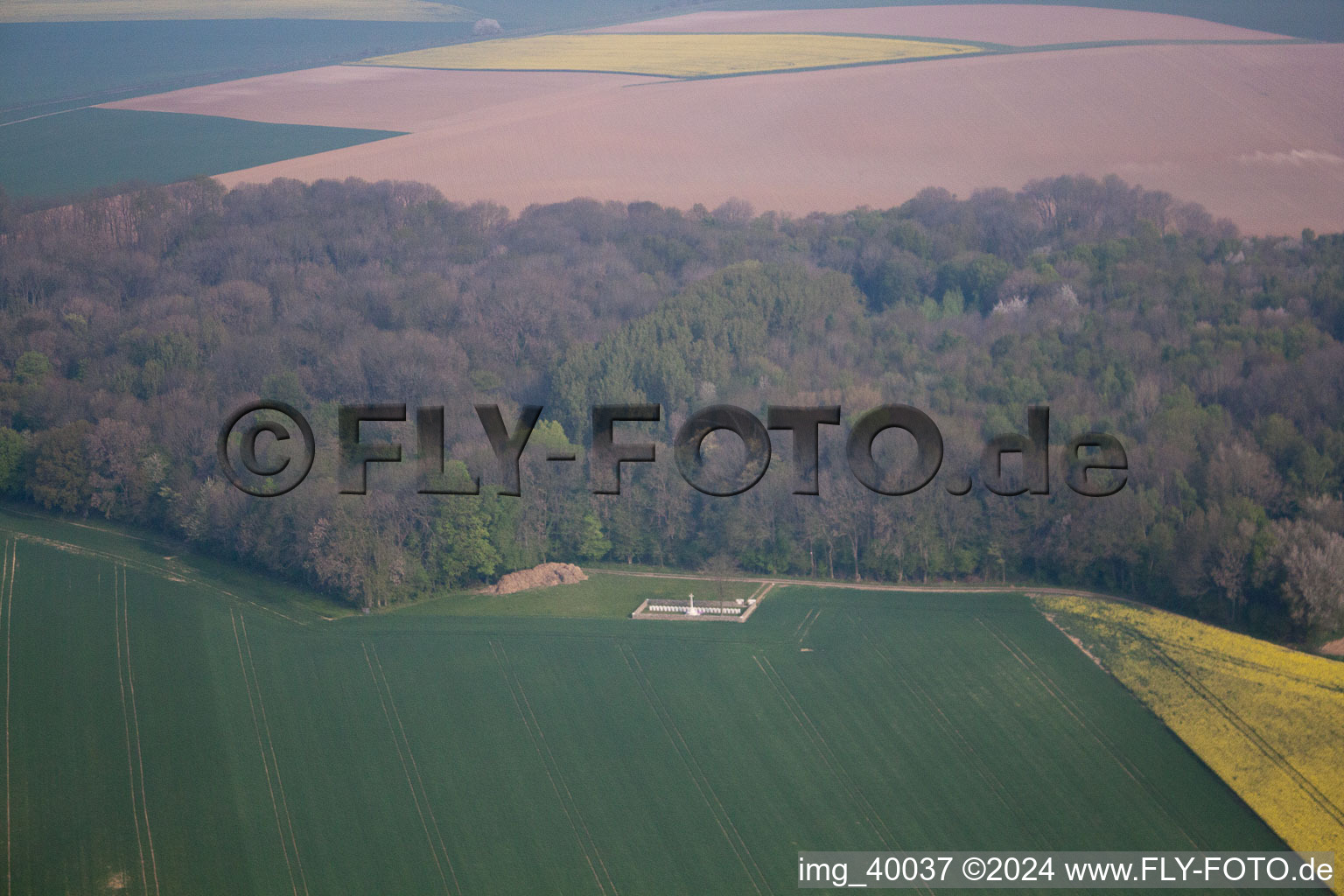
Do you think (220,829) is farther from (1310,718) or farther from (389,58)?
(389,58)

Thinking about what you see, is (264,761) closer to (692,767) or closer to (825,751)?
(692,767)

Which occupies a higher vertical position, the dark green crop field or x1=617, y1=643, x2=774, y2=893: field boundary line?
the dark green crop field

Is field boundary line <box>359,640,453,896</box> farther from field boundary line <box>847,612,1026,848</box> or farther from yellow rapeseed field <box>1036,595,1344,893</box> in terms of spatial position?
yellow rapeseed field <box>1036,595,1344,893</box>

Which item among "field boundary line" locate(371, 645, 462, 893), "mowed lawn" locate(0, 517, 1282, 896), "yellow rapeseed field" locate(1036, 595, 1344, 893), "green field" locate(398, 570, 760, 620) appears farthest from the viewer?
"green field" locate(398, 570, 760, 620)

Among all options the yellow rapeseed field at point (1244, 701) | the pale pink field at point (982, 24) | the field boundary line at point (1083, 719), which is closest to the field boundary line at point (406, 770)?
the field boundary line at point (1083, 719)

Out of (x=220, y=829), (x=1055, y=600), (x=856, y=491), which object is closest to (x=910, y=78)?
(x=856, y=491)

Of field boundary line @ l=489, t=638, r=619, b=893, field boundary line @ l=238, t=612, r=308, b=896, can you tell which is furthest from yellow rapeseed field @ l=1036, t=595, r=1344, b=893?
field boundary line @ l=238, t=612, r=308, b=896

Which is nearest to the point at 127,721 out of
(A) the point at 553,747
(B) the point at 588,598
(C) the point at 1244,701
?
(A) the point at 553,747
